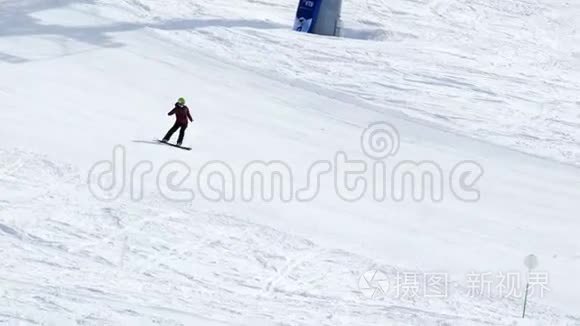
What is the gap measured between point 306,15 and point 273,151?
6.79 meters

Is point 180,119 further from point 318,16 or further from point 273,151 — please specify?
point 318,16

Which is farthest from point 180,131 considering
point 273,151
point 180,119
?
point 273,151

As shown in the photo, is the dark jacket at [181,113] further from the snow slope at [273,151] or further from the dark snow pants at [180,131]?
the snow slope at [273,151]

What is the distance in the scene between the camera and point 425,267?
15164 millimetres

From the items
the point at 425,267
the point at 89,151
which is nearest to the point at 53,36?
the point at 89,151

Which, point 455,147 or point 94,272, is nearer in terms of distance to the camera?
point 94,272

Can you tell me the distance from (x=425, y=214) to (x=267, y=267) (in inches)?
124

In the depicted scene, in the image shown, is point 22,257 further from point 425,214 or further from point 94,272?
point 425,214

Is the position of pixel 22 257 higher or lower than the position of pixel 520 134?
lower

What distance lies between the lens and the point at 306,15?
80.5 feet

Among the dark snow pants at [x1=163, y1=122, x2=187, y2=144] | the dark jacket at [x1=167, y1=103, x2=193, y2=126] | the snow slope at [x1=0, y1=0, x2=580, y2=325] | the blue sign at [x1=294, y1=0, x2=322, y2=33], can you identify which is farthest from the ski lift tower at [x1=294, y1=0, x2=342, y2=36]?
the dark snow pants at [x1=163, y1=122, x2=187, y2=144]

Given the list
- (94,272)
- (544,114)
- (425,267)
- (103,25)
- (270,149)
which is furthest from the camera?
(103,25)

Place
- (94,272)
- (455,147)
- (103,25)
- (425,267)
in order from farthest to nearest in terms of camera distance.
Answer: (103,25)
(455,147)
(425,267)
(94,272)

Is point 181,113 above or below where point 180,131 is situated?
above
